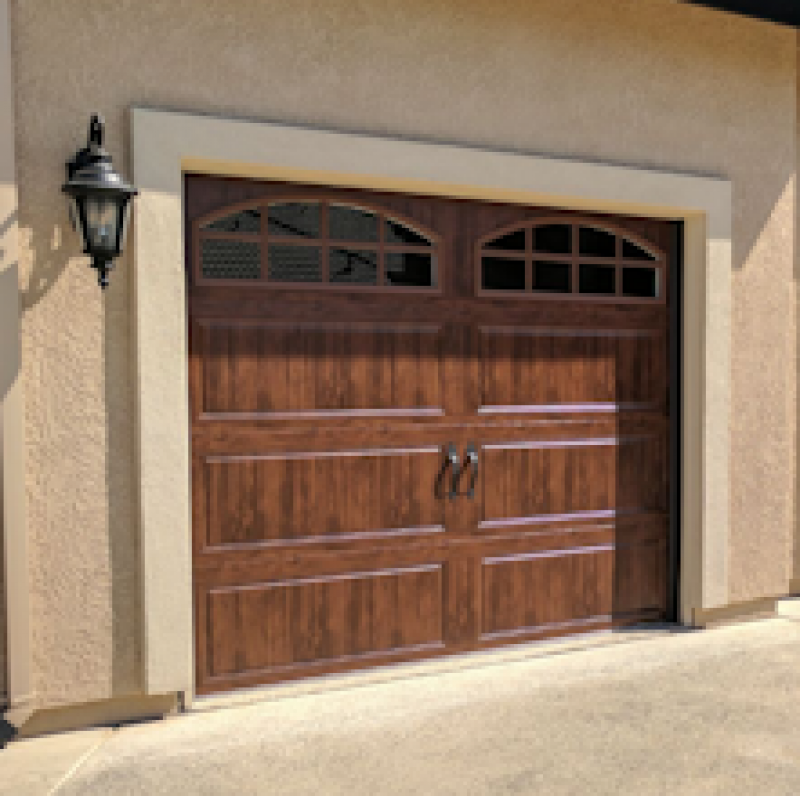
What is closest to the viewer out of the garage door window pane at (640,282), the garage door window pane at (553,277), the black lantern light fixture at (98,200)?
the black lantern light fixture at (98,200)

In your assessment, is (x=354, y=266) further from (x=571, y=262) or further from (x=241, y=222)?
(x=571, y=262)

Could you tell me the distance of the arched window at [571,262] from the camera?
4.49 metres

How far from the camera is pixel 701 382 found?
4.93 metres

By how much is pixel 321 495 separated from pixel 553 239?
6.79 feet

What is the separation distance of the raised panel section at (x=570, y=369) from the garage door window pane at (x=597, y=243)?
0.49 metres

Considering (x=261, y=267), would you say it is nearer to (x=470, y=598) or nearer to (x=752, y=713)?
(x=470, y=598)

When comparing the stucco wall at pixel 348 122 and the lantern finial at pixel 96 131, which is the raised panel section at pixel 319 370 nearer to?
the stucco wall at pixel 348 122

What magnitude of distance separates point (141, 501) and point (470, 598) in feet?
6.46

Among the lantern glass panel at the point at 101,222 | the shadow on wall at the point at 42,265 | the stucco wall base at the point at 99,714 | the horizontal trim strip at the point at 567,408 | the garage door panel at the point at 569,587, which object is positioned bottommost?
the stucco wall base at the point at 99,714

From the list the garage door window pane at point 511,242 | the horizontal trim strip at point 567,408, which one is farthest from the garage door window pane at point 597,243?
the horizontal trim strip at point 567,408

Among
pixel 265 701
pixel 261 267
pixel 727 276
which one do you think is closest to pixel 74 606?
pixel 265 701

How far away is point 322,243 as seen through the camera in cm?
400

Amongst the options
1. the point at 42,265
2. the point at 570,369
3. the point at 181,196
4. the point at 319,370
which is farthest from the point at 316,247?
the point at 570,369

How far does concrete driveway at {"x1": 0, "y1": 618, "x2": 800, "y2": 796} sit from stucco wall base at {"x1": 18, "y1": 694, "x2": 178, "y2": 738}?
6 cm
